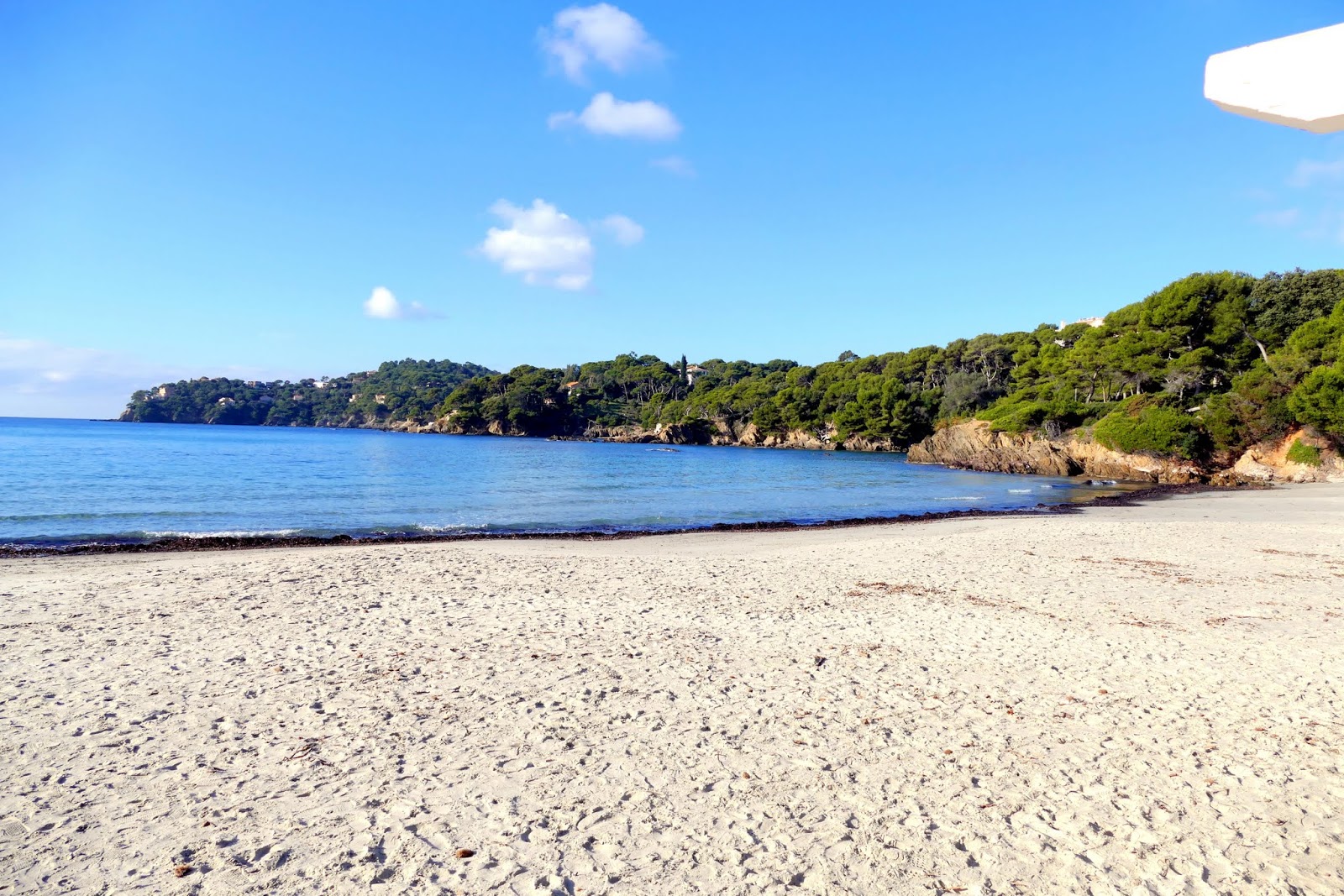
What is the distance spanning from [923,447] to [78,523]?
56488mm

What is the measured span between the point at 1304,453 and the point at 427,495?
41.1 m

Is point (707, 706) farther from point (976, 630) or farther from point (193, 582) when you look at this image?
point (193, 582)

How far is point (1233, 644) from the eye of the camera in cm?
795

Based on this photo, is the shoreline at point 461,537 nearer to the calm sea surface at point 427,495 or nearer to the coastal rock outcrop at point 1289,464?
the calm sea surface at point 427,495

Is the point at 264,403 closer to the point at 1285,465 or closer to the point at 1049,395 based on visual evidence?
the point at 1049,395

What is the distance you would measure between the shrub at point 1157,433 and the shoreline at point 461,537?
1367cm

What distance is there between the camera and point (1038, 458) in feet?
157

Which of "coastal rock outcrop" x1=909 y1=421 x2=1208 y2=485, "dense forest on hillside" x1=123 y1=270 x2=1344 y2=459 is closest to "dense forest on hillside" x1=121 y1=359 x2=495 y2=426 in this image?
"dense forest on hillside" x1=123 y1=270 x2=1344 y2=459

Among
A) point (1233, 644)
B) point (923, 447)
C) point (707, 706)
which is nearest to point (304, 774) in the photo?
point (707, 706)

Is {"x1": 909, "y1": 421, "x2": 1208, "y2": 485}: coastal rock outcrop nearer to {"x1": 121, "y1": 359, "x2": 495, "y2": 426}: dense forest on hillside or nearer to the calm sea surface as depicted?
the calm sea surface

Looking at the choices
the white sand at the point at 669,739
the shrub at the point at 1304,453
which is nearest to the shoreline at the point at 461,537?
the white sand at the point at 669,739

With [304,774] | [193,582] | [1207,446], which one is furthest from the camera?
[1207,446]

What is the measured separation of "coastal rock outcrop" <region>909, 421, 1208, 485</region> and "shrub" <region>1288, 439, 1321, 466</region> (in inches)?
150

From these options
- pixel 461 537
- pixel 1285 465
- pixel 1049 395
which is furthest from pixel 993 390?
pixel 461 537
